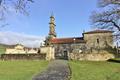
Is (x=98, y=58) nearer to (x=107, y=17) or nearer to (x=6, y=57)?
(x=107, y=17)

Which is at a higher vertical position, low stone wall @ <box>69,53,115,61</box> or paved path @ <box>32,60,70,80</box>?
low stone wall @ <box>69,53,115,61</box>

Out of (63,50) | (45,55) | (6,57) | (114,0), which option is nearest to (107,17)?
(114,0)

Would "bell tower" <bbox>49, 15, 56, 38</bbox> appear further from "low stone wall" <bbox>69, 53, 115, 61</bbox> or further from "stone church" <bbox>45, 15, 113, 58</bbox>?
"low stone wall" <bbox>69, 53, 115, 61</bbox>

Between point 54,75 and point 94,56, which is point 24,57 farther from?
point 54,75

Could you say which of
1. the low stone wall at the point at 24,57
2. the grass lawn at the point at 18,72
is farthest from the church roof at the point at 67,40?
the grass lawn at the point at 18,72

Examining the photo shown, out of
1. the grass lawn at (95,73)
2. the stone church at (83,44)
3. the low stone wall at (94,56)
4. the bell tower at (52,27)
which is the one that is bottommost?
the grass lawn at (95,73)

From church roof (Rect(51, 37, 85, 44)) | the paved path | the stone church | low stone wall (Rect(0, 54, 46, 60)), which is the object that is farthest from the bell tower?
the paved path

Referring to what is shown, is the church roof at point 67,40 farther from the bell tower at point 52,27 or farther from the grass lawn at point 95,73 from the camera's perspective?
the grass lawn at point 95,73

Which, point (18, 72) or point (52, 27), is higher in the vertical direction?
Result: point (52, 27)

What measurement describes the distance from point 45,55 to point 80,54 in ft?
24.2

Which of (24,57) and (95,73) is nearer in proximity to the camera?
(95,73)

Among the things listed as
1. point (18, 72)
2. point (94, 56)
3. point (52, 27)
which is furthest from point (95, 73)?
point (52, 27)

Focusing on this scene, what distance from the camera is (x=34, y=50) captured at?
6800 centimetres

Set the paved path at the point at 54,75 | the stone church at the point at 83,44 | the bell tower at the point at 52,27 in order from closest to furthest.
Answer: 1. the paved path at the point at 54,75
2. the stone church at the point at 83,44
3. the bell tower at the point at 52,27
